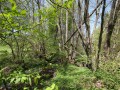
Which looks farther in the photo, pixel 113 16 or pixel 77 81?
pixel 77 81

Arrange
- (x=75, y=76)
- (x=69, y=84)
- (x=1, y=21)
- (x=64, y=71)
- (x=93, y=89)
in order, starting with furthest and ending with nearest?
(x=64, y=71) < (x=75, y=76) < (x=69, y=84) < (x=93, y=89) < (x=1, y=21)

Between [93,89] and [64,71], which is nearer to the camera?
[93,89]

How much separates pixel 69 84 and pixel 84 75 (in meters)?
0.72

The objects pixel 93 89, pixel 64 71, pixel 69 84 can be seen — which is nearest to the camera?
pixel 93 89

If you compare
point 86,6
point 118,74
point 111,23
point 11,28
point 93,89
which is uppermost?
point 86,6

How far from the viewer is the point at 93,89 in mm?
5875

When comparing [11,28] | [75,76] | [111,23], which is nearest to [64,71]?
[75,76]

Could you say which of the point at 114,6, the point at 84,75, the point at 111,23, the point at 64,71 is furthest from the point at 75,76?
the point at 114,6

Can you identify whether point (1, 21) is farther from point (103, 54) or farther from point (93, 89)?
point (103, 54)

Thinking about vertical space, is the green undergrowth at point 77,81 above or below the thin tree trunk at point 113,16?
below

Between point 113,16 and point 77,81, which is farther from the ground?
point 113,16

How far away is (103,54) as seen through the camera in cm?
704

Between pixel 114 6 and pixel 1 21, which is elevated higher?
pixel 114 6

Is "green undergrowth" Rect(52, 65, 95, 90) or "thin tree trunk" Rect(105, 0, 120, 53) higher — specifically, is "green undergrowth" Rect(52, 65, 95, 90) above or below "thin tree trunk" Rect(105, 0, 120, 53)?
below
